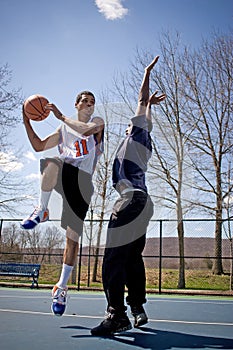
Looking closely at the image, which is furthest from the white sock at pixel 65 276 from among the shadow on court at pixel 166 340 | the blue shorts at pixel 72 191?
the shadow on court at pixel 166 340

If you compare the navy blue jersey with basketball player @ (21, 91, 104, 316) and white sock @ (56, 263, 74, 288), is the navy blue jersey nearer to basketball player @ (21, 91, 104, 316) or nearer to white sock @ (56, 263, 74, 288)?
basketball player @ (21, 91, 104, 316)

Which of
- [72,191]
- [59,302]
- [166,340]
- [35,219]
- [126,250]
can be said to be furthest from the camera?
[72,191]

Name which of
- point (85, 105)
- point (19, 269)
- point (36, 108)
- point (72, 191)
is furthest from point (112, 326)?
point (19, 269)

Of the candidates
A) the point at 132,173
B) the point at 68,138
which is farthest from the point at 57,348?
the point at 68,138

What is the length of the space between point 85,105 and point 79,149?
1.63ft

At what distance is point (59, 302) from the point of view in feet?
9.75

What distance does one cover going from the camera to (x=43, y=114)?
3.85m

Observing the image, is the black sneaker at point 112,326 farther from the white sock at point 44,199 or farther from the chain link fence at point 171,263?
the chain link fence at point 171,263

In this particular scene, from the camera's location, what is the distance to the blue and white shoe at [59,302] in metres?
2.94

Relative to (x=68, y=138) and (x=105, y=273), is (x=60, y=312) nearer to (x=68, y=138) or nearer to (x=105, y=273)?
(x=105, y=273)

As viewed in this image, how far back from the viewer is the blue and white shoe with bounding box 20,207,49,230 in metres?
3.10

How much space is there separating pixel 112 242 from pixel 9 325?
1.04m

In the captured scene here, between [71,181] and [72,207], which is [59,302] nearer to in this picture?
[72,207]

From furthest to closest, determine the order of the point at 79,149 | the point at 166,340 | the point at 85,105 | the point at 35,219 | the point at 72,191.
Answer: the point at 85,105, the point at 79,149, the point at 72,191, the point at 35,219, the point at 166,340
